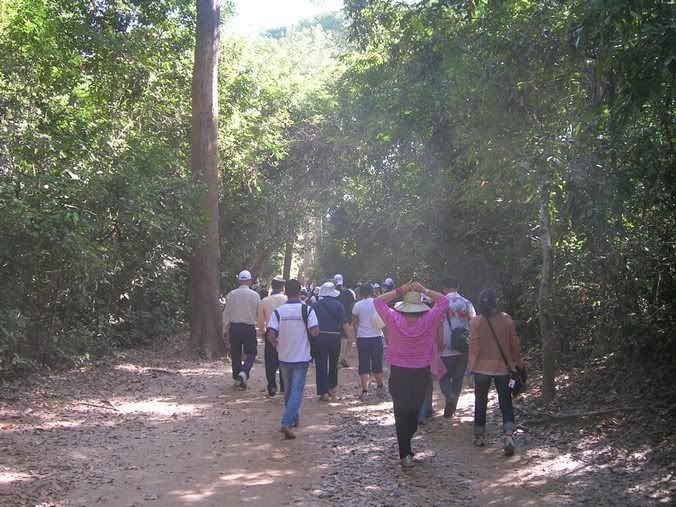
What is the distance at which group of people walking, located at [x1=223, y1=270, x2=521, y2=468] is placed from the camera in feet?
23.5

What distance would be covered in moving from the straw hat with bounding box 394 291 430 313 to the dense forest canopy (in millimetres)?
2211

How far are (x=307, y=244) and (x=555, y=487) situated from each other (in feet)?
129

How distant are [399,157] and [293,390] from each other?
15884mm

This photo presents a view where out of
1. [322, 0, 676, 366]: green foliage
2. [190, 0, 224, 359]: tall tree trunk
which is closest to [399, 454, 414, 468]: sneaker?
[322, 0, 676, 366]: green foliage

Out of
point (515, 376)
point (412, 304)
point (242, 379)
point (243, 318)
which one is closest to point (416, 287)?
point (412, 304)

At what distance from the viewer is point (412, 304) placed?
24.0ft

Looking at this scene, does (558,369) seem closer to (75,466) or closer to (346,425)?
(346,425)

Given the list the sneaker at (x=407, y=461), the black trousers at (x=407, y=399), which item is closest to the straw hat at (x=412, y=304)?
the black trousers at (x=407, y=399)

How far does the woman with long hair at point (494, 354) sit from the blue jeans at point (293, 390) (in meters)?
2.03

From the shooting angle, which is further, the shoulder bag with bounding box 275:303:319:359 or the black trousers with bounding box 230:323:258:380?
the black trousers with bounding box 230:323:258:380

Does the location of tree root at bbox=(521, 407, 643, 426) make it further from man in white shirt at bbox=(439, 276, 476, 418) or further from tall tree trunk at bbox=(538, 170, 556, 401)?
man in white shirt at bbox=(439, 276, 476, 418)

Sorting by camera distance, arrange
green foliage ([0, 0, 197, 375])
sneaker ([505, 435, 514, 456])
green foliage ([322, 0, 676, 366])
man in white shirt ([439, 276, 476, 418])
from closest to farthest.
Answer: green foliage ([322, 0, 676, 366]), sneaker ([505, 435, 514, 456]), man in white shirt ([439, 276, 476, 418]), green foliage ([0, 0, 197, 375])

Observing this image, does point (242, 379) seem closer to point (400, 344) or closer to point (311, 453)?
point (311, 453)

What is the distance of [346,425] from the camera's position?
9.20 meters
